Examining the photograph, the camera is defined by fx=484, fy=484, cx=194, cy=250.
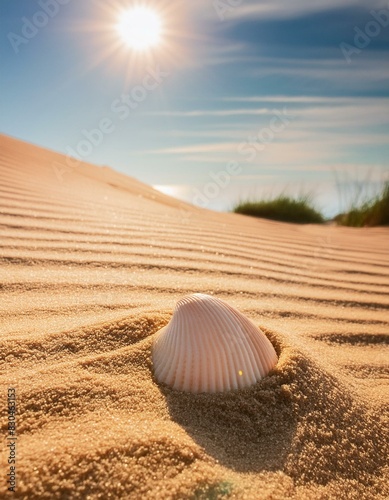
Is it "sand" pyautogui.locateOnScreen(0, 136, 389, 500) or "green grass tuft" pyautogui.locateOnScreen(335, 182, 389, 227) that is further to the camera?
"green grass tuft" pyautogui.locateOnScreen(335, 182, 389, 227)

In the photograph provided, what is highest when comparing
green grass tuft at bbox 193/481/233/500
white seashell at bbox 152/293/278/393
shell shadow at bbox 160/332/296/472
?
white seashell at bbox 152/293/278/393

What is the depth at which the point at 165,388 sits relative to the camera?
1262 millimetres

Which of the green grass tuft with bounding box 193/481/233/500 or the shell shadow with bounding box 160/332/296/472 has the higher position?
the shell shadow with bounding box 160/332/296/472

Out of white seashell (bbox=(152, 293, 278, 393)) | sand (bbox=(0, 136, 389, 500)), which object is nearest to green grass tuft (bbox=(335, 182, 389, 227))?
sand (bbox=(0, 136, 389, 500))

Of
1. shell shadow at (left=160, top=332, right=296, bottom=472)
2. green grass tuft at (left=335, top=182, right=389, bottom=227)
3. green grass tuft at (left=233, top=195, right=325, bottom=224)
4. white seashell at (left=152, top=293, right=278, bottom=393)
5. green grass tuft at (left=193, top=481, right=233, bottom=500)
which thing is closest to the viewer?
green grass tuft at (left=193, top=481, right=233, bottom=500)

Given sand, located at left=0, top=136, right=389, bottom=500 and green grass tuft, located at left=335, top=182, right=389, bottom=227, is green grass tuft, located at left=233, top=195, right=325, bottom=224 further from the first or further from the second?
sand, located at left=0, top=136, right=389, bottom=500

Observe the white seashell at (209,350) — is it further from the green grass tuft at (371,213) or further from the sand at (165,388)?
the green grass tuft at (371,213)

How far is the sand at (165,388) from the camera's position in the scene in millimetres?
990

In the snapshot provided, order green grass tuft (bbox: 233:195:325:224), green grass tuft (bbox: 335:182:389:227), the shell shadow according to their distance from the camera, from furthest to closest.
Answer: green grass tuft (bbox: 233:195:325:224) < green grass tuft (bbox: 335:182:389:227) < the shell shadow

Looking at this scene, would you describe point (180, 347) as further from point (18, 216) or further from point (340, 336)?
point (18, 216)

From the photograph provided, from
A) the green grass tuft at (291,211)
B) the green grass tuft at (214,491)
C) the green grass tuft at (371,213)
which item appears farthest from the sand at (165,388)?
the green grass tuft at (291,211)

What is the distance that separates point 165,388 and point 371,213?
21.8 ft

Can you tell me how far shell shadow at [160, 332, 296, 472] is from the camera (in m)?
1.08

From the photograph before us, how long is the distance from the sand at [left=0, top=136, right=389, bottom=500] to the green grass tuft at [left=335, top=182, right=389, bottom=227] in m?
4.45
